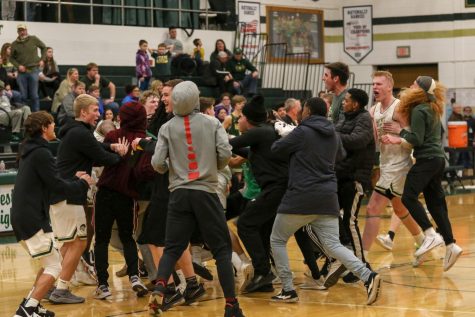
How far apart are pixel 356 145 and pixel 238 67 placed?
13917 millimetres

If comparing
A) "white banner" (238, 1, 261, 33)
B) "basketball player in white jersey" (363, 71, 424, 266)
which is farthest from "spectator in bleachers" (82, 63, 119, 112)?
"basketball player in white jersey" (363, 71, 424, 266)

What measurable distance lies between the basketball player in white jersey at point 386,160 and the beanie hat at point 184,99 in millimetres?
2846

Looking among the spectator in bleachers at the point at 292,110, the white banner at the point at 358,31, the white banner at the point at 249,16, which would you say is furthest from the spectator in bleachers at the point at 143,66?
the spectator in bleachers at the point at 292,110

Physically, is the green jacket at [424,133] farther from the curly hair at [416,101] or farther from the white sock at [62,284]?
the white sock at [62,284]

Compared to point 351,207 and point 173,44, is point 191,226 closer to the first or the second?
point 351,207

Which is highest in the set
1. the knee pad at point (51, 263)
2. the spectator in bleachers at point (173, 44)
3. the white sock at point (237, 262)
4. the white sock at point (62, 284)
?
the spectator in bleachers at point (173, 44)

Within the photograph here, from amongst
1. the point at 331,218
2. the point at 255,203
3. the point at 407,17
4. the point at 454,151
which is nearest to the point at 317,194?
the point at 331,218

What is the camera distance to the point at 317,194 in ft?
28.3

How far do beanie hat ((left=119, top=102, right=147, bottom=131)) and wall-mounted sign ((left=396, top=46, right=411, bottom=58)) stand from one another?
66.4 feet

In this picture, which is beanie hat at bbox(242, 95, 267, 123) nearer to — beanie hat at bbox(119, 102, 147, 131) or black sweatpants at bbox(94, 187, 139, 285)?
beanie hat at bbox(119, 102, 147, 131)

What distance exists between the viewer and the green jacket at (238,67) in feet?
76.4

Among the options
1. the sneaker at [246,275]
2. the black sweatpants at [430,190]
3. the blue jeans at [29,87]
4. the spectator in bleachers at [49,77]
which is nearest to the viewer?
the sneaker at [246,275]

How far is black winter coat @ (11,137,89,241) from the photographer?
8125 mm

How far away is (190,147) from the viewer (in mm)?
8180
